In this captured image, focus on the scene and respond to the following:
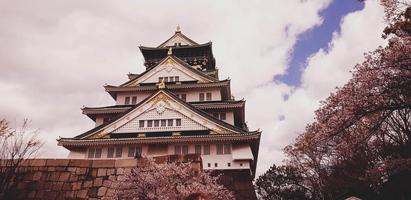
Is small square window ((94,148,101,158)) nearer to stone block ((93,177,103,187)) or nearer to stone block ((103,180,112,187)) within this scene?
stone block ((93,177,103,187))

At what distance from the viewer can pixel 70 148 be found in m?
24.6

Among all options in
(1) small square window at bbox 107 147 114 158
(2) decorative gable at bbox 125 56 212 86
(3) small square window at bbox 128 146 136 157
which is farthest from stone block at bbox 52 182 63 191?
(2) decorative gable at bbox 125 56 212 86

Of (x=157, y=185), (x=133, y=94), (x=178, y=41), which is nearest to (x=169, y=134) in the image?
(x=133, y=94)

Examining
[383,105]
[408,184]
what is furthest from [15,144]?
[408,184]

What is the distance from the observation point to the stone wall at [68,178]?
428 inches

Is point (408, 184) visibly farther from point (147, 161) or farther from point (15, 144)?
point (15, 144)

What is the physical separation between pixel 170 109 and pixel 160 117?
102 cm

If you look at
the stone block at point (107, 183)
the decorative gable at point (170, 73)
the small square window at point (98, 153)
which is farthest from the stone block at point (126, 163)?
the decorative gable at point (170, 73)

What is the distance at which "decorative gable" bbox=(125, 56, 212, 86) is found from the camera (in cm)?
3125

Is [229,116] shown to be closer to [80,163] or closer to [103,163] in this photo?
[103,163]

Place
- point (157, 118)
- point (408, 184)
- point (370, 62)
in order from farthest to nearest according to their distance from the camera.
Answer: point (157, 118)
point (408, 184)
point (370, 62)

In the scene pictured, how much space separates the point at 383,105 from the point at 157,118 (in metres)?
17.5

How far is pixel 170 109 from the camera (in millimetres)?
25469

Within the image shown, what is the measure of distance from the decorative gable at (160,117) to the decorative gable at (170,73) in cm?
587
